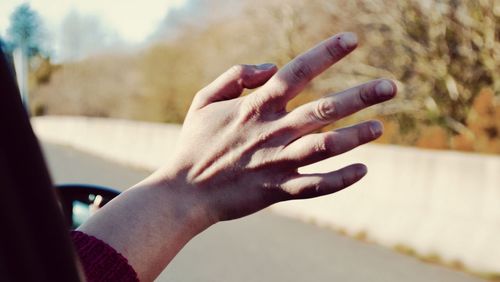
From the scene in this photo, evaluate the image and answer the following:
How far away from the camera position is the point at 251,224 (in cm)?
1205

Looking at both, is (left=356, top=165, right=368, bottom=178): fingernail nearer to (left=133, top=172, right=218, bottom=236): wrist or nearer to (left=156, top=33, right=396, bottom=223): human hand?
(left=156, top=33, right=396, bottom=223): human hand

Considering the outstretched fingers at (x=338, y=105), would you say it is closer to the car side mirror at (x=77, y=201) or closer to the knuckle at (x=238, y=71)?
the knuckle at (x=238, y=71)

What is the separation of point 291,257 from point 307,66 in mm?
7668

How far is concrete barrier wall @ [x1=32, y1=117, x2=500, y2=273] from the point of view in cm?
911

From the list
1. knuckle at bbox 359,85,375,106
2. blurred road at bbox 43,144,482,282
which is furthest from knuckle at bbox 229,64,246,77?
blurred road at bbox 43,144,482,282

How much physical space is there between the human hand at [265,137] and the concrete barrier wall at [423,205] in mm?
7001

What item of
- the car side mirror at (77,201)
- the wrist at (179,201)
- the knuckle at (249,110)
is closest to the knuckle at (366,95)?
the knuckle at (249,110)

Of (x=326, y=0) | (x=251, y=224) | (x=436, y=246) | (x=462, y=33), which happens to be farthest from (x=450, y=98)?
(x=436, y=246)

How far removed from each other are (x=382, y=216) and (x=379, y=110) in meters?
14.9

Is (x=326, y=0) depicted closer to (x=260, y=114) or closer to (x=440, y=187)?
(x=440, y=187)

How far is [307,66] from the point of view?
→ 181 cm

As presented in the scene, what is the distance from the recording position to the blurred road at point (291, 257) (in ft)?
27.1

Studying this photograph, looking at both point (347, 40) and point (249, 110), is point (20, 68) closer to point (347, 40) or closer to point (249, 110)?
point (249, 110)

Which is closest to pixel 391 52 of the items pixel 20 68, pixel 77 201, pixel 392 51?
pixel 392 51
